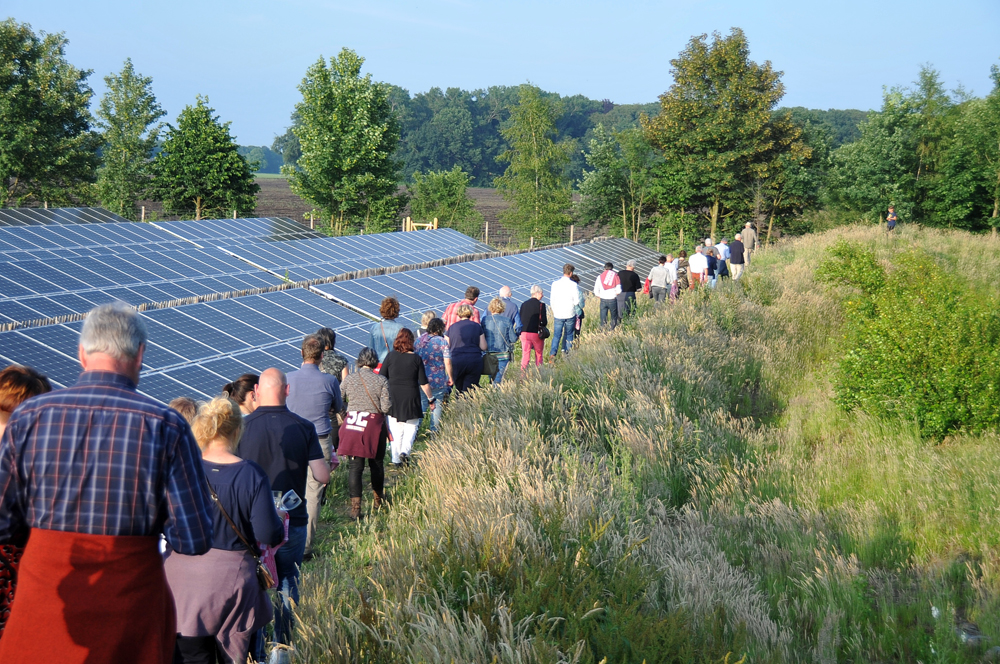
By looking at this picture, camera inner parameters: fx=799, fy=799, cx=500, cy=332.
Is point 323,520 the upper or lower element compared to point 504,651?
lower

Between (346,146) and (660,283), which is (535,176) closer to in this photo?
(346,146)

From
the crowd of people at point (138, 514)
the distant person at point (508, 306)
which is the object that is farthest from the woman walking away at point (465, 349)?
the crowd of people at point (138, 514)

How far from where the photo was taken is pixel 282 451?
5082 mm

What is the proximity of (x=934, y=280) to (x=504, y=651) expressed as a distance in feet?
55.0

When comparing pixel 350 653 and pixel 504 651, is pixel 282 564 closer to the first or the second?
pixel 350 653

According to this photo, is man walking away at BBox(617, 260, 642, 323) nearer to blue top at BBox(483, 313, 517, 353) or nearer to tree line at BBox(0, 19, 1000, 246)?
blue top at BBox(483, 313, 517, 353)

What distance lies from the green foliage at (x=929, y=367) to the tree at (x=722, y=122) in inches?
1197

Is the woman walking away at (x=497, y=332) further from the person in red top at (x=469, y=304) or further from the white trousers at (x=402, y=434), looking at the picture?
the white trousers at (x=402, y=434)

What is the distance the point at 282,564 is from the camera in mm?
4867

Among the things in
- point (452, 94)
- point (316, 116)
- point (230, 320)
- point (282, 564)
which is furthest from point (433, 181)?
point (452, 94)

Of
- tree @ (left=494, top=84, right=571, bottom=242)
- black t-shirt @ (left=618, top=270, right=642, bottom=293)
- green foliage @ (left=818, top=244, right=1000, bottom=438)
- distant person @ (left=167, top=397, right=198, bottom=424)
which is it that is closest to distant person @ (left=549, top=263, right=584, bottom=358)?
black t-shirt @ (left=618, top=270, right=642, bottom=293)

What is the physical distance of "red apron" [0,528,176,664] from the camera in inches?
112

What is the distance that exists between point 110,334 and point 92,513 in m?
0.66

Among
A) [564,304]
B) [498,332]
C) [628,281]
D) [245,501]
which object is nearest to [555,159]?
[628,281]
